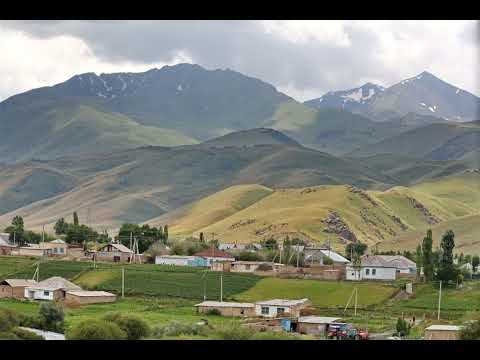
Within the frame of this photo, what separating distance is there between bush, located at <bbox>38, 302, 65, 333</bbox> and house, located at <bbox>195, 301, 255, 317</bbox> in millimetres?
10583

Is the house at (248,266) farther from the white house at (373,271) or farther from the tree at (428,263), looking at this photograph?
the tree at (428,263)

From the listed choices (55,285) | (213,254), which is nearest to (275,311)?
(55,285)

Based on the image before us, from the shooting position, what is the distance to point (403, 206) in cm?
16962

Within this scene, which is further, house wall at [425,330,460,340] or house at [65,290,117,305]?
house at [65,290,117,305]

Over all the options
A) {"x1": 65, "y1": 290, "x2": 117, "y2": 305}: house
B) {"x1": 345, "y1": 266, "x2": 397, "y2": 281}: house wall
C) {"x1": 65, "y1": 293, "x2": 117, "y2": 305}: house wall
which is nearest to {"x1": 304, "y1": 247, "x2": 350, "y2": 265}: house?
{"x1": 345, "y1": 266, "x2": 397, "y2": 281}: house wall

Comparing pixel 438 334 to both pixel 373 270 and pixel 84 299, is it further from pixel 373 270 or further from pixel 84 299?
pixel 373 270

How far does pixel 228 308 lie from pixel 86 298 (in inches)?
288

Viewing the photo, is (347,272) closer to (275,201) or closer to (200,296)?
(200,296)

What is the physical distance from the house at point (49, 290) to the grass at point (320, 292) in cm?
885

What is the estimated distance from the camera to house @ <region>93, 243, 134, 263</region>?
233 feet

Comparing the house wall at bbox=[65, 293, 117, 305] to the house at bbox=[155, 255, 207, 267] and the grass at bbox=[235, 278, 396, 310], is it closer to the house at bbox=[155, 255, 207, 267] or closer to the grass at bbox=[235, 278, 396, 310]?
the grass at bbox=[235, 278, 396, 310]

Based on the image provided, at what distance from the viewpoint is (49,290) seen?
48.1m
